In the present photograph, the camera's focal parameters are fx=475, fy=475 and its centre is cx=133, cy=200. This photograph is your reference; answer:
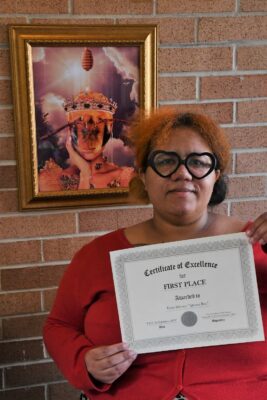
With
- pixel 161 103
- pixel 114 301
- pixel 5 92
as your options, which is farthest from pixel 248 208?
pixel 5 92

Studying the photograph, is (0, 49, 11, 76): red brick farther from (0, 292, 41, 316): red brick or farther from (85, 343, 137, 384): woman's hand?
(85, 343, 137, 384): woman's hand

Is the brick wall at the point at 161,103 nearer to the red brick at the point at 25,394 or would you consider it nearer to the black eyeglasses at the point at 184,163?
the red brick at the point at 25,394

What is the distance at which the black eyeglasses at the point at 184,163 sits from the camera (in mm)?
1186

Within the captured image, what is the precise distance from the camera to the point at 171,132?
123 cm

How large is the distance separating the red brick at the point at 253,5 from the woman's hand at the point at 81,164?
2.46ft

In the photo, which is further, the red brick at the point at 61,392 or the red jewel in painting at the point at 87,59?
the red brick at the point at 61,392

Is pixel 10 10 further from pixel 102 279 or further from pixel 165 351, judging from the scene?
pixel 165 351

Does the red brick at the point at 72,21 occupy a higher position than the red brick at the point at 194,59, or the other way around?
the red brick at the point at 72,21

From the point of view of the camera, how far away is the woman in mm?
1143

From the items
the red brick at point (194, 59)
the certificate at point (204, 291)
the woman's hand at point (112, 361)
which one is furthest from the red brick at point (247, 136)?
the woman's hand at point (112, 361)

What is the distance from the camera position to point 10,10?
1.49 meters

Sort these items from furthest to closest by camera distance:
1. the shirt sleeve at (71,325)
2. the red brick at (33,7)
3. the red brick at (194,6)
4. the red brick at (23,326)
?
1. the red brick at (23,326)
2. the red brick at (194,6)
3. the red brick at (33,7)
4. the shirt sleeve at (71,325)

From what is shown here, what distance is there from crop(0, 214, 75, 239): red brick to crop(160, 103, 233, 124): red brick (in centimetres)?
58

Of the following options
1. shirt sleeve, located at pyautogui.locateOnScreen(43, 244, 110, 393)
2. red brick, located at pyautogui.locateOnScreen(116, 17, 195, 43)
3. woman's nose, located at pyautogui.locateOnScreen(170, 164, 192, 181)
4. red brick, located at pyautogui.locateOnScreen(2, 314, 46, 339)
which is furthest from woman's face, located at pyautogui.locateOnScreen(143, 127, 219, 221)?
red brick, located at pyautogui.locateOnScreen(2, 314, 46, 339)
